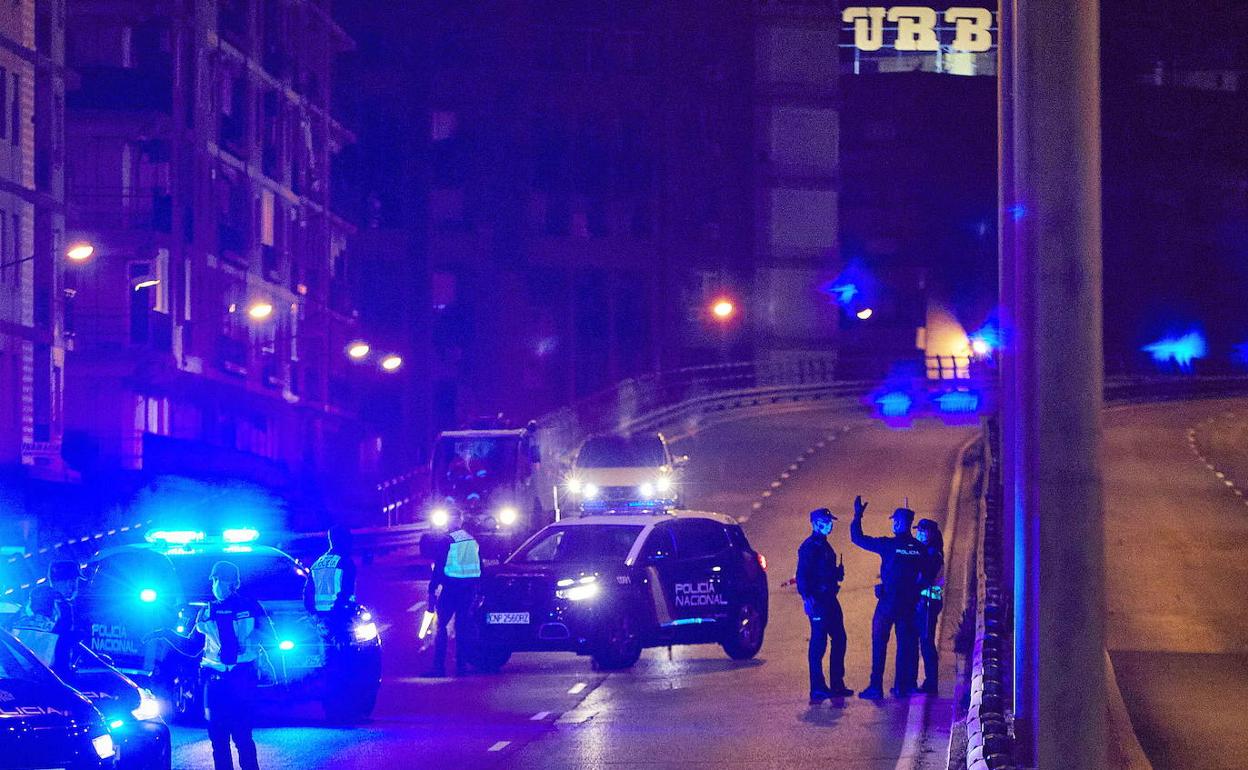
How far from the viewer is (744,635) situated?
76.3 feet

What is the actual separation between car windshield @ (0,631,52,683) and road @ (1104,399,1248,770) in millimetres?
8951

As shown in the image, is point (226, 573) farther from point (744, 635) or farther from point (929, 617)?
point (744, 635)

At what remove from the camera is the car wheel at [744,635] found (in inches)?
912

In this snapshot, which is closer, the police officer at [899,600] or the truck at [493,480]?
the police officer at [899,600]

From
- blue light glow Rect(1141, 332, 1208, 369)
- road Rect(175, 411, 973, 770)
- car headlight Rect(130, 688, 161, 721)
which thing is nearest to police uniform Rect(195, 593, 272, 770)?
road Rect(175, 411, 973, 770)

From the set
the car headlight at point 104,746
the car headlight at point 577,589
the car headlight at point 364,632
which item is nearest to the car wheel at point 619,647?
the car headlight at point 577,589

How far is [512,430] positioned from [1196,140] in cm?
8164

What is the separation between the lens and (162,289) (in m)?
57.5

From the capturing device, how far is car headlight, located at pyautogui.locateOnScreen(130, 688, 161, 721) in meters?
11.5

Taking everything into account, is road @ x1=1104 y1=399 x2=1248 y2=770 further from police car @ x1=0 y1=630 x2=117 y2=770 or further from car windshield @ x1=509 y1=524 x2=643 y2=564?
police car @ x1=0 y1=630 x2=117 y2=770

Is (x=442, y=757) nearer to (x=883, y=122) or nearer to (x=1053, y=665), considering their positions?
(x=1053, y=665)

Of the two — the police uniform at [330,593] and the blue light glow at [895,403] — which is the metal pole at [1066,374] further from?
the blue light glow at [895,403]

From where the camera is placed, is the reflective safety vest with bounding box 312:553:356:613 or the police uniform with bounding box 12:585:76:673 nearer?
the police uniform with bounding box 12:585:76:673

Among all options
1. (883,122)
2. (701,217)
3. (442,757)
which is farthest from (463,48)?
(442,757)
